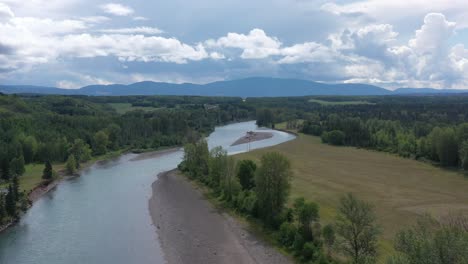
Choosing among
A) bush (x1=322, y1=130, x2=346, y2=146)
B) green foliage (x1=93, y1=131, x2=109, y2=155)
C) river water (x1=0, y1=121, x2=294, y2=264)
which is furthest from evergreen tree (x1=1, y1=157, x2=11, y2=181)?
bush (x1=322, y1=130, x2=346, y2=146)

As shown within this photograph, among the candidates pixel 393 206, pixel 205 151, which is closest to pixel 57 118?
pixel 205 151

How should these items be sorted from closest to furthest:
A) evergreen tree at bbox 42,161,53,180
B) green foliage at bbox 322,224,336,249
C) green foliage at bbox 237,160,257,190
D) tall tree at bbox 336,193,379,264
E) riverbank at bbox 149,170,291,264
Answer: tall tree at bbox 336,193,379,264, green foliage at bbox 322,224,336,249, riverbank at bbox 149,170,291,264, green foliage at bbox 237,160,257,190, evergreen tree at bbox 42,161,53,180

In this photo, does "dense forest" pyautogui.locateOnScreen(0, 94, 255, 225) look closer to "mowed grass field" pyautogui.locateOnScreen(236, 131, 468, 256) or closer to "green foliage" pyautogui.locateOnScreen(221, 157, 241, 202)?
"green foliage" pyautogui.locateOnScreen(221, 157, 241, 202)

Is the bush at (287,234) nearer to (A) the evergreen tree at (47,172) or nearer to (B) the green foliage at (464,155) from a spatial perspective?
(B) the green foliage at (464,155)

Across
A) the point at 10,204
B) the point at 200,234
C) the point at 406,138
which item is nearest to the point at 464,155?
the point at 406,138

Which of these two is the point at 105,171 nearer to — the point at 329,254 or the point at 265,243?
the point at 265,243
